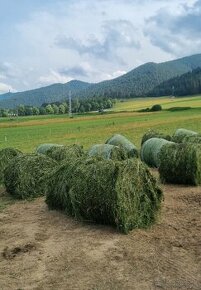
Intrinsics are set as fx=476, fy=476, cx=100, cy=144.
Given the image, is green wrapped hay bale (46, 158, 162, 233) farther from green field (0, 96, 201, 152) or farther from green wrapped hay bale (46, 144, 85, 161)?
green field (0, 96, 201, 152)

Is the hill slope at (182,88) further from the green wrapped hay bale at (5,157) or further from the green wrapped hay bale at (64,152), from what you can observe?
the green wrapped hay bale at (5,157)

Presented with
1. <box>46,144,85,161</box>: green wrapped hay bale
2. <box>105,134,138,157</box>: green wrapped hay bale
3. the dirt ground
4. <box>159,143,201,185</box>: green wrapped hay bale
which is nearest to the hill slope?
<box>105,134,138,157</box>: green wrapped hay bale

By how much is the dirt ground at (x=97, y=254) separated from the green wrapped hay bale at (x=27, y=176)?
1.90 m

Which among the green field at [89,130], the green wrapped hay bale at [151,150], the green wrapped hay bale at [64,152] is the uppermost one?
the green wrapped hay bale at [64,152]

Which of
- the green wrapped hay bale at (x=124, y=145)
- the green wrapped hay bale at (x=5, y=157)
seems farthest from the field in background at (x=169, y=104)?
the green wrapped hay bale at (x=5, y=157)

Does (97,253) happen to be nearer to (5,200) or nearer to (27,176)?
(27,176)

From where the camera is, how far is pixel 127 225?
9.60m

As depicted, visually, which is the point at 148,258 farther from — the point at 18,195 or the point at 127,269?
the point at 18,195

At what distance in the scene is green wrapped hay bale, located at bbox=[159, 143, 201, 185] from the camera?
13.7 meters

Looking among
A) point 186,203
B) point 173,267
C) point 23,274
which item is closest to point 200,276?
point 173,267

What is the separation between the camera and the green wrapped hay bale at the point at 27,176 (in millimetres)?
13375

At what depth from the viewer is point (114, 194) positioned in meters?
9.70

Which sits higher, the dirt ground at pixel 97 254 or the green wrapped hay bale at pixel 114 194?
the green wrapped hay bale at pixel 114 194

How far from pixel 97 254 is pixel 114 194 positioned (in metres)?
1.51
